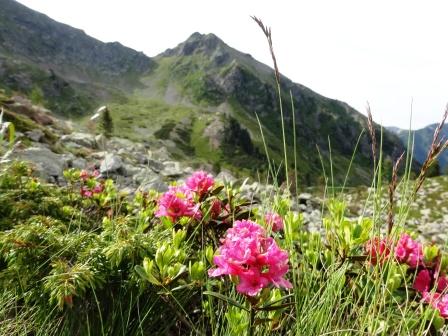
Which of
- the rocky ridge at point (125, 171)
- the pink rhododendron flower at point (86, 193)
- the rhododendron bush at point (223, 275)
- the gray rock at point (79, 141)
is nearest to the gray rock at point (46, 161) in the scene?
the rocky ridge at point (125, 171)

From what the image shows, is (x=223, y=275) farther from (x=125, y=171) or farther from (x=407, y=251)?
(x=125, y=171)

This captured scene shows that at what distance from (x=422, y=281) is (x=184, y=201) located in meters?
1.82

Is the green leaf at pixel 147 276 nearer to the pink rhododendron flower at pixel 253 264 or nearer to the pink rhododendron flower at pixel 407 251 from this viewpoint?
the pink rhododendron flower at pixel 253 264

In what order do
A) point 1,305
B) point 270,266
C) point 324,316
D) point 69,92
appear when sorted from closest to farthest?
point 270,266
point 324,316
point 1,305
point 69,92

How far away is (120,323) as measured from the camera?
104 inches

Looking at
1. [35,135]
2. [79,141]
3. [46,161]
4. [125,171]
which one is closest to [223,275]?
[46,161]

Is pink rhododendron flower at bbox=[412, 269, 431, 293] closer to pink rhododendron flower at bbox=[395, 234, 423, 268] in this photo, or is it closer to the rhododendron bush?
the rhododendron bush

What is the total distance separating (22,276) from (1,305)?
20cm

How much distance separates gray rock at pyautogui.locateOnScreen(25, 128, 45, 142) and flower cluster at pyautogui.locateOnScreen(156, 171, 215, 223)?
15945 mm

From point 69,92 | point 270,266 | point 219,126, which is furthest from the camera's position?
point 69,92

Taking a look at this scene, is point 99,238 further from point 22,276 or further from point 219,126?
point 219,126

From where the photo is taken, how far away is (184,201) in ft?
10.5

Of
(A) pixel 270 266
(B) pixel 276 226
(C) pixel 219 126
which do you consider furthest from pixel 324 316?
(C) pixel 219 126

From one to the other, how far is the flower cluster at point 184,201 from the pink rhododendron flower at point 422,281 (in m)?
1.58
